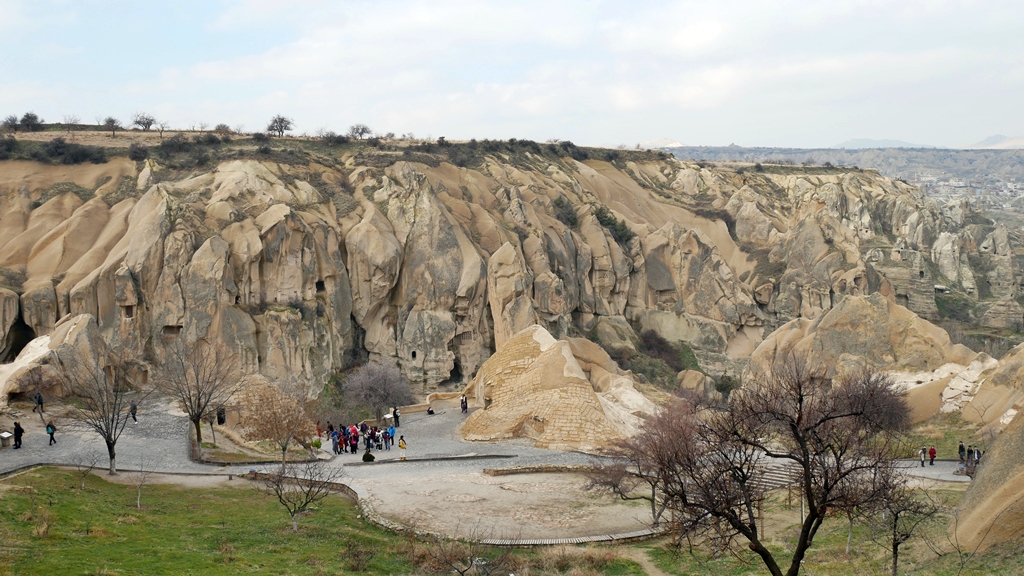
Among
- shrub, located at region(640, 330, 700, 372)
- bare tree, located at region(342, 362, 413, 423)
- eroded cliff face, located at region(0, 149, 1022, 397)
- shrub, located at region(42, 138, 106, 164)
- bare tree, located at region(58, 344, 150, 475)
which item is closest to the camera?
bare tree, located at region(58, 344, 150, 475)

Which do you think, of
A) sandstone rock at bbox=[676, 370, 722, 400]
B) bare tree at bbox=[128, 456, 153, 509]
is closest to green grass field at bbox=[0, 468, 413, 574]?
bare tree at bbox=[128, 456, 153, 509]

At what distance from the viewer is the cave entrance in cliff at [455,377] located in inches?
1841

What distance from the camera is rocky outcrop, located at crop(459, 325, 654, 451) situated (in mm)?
24828

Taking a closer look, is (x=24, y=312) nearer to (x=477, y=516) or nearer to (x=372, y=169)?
(x=372, y=169)

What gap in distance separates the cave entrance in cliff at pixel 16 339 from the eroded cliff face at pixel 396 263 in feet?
0.28

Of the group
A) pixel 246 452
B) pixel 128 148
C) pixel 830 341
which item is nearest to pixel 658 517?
pixel 246 452

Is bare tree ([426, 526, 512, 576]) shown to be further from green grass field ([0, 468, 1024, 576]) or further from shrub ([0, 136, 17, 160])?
shrub ([0, 136, 17, 160])

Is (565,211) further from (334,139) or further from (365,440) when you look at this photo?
(365,440)

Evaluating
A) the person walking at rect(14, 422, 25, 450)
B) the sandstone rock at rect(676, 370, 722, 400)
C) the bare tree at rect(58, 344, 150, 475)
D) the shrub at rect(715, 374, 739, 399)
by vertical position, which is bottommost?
the shrub at rect(715, 374, 739, 399)

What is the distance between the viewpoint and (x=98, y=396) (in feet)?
67.7

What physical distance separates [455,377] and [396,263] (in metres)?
7.38

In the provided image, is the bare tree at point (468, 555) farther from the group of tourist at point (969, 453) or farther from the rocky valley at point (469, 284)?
the group of tourist at point (969, 453)

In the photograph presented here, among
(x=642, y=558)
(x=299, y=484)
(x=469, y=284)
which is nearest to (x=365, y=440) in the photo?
(x=299, y=484)

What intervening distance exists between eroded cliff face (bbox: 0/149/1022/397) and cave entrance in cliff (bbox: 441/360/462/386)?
16 cm
